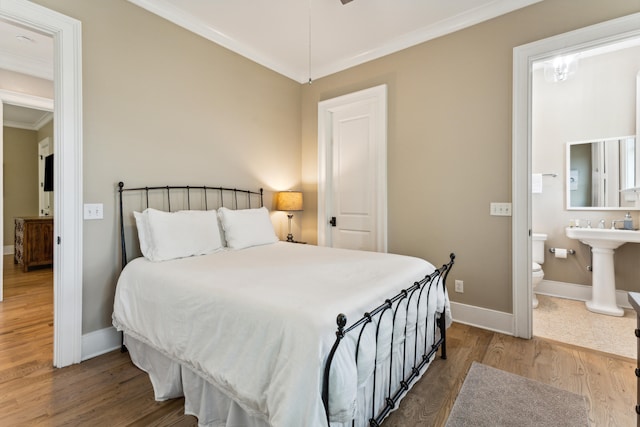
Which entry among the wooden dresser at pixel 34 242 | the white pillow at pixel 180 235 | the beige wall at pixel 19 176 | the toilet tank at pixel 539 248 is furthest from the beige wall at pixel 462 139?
the beige wall at pixel 19 176

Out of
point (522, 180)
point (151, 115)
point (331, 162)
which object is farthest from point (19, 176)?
point (522, 180)

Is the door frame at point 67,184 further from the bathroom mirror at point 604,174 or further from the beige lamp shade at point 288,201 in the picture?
the bathroom mirror at point 604,174

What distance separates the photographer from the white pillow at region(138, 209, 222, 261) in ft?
7.34

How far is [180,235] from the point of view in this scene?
236 cm

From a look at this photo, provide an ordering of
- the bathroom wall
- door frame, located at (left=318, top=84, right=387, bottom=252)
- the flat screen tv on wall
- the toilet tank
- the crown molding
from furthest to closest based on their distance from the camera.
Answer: the crown molding, the flat screen tv on wall, the toilet tank, door frame, located at (left=318, top=84, right=387, bottom=252), the bathroom wall

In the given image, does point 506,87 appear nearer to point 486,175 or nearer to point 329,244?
point 486,175

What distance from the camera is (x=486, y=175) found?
8.99 feet

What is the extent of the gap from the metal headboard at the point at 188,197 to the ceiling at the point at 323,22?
1520 millimetres

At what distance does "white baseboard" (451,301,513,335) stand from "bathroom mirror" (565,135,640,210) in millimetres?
1941

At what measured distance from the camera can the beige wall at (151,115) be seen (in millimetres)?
2262

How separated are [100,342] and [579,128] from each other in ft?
17.4

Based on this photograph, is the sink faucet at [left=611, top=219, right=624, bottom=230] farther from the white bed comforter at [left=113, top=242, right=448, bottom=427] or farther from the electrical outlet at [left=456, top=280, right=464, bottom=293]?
the white bed comforter at [left=113, top=242, right=448, bottom=427]

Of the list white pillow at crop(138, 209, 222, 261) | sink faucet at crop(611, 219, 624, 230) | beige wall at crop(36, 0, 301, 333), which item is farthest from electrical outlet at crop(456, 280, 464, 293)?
Answer: beige wall at crop(36, 0, 301, 333)

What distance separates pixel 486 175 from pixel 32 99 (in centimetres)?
524
